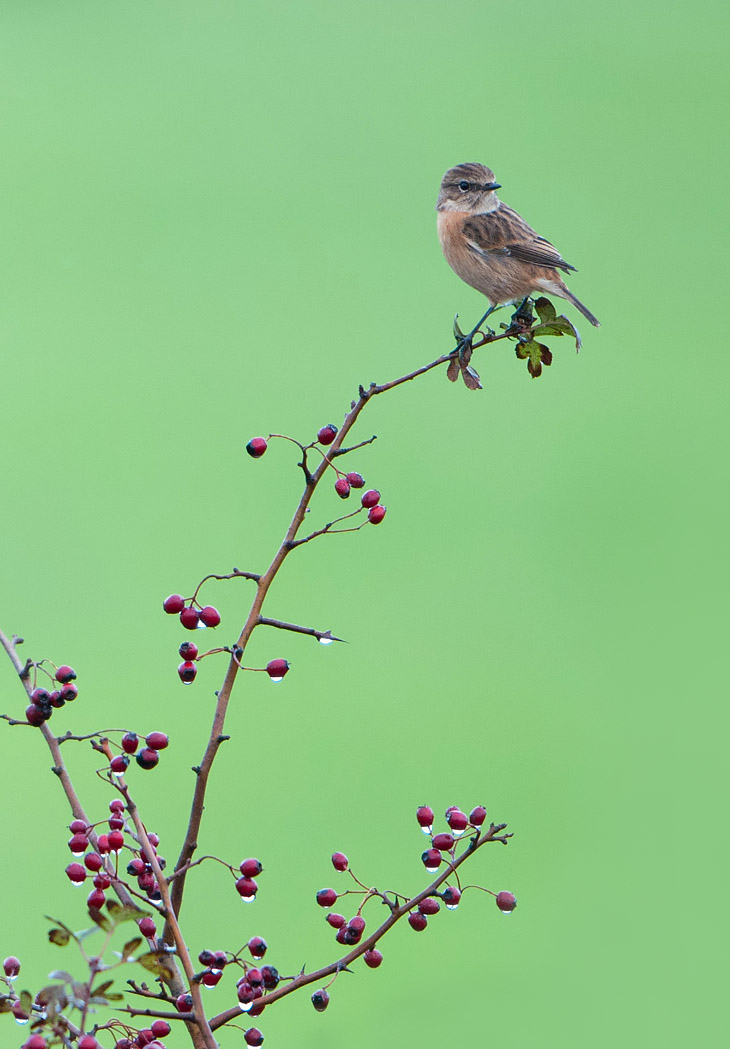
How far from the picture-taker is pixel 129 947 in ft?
1.73

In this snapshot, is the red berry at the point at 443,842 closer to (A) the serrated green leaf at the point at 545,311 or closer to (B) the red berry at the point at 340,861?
(B) the red berry at the point at 340,861

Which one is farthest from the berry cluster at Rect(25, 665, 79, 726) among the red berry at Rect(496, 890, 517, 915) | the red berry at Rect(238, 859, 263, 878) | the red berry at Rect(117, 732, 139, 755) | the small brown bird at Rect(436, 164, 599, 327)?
the small brown bird at Rect(436, 164, 599, 327)

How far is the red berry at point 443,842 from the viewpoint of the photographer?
69cm

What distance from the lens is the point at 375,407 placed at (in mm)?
3609

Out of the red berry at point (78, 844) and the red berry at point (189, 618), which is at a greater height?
the red berry at point (189, 618)

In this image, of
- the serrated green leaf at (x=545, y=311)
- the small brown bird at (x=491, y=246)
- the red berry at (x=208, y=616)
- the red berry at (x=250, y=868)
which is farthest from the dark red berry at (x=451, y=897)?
the small brown bird at (x=491, y=246)

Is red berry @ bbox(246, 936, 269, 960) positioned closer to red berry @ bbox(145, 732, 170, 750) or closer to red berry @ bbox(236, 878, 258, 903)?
red berry @ bbox(236, 878, 258, 903)

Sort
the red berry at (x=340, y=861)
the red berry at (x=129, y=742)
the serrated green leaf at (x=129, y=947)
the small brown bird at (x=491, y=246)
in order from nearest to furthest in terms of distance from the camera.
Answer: the serrated green leaf at (x=129, y=947)
the red berry at (x=129, y=742)
the red berry at (x=340, y=861)
the small brown bird at (x=491, y=246)

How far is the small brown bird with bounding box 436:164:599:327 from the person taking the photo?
1641mm

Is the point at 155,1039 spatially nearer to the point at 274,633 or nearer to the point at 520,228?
the point at 520,228

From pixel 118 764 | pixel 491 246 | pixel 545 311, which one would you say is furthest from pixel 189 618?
pixel 491 246

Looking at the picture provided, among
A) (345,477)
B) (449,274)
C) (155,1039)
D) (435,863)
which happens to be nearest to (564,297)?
(345,477)

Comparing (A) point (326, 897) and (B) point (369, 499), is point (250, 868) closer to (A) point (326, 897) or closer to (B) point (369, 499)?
(A) point (326, 897)

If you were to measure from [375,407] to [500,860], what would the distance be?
1.62m
